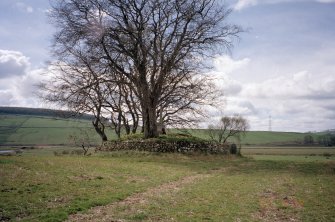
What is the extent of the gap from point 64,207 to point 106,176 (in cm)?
694

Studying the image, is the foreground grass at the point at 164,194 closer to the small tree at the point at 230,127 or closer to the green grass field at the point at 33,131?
the small tree at the point at 230,127

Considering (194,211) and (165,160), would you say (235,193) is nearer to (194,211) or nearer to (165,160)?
(194,211)

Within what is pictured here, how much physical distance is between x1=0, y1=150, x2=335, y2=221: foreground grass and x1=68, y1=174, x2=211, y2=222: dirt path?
0.15ft

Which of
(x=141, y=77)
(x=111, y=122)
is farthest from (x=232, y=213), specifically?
(x=111, y=122)

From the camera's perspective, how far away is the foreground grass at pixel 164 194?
11633 millimetres

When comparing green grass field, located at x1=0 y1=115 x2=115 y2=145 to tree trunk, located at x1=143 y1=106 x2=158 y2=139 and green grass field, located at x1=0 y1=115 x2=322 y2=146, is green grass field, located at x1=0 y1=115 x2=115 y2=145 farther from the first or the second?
tree trunk, located at x1=143 y1=106 x2=158 y2=139

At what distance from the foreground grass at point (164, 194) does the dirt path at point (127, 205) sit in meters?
0.05

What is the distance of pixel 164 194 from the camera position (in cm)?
1540

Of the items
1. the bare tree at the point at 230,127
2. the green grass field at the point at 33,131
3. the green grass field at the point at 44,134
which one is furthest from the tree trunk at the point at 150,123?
the green grass field at the point at 44,134

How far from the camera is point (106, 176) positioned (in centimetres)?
1866

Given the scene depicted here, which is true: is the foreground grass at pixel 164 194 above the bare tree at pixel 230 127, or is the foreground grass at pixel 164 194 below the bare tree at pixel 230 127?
below

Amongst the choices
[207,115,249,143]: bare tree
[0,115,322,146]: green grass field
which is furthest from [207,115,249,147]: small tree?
[0,115,322,146]: green grass field

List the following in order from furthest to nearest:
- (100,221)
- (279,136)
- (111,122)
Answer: (279,136) < (111,122) < (100,221)

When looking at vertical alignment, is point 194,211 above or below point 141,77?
below
